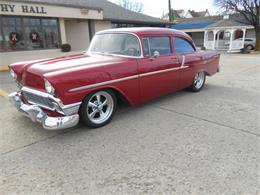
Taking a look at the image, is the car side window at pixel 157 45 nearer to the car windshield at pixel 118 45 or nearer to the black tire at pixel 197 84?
the car windshield at pixel 118 45

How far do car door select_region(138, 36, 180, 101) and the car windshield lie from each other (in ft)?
0.64

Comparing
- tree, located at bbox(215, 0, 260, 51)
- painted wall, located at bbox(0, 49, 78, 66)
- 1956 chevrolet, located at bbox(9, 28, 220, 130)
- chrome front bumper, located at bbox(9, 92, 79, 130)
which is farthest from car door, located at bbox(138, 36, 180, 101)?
tree, located at bbox(215, 0, 260, 51)

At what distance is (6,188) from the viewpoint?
239 cm

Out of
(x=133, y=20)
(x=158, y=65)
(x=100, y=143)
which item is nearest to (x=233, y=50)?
(x=133, y=20)

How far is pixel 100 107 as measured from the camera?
385 centimetres

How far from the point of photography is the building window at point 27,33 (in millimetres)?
12299

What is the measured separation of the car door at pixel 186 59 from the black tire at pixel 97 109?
2.19 metres

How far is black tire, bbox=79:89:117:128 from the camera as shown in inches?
141

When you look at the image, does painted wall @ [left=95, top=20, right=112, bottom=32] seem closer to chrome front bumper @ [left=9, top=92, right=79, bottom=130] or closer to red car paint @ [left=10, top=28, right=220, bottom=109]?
red car paint @ [left=10, top=28, right=220, bottom=109]

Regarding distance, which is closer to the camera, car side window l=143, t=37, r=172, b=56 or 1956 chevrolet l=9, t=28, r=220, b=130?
1956 chevrolet l=9, t=28, r=220, b=130

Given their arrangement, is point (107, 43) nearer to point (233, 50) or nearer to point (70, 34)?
point (70, 34)

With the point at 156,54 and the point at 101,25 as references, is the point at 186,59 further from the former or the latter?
the point at 101,25

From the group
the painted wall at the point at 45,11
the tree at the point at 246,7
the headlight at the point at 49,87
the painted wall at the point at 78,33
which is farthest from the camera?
the tree at the point at 246,7

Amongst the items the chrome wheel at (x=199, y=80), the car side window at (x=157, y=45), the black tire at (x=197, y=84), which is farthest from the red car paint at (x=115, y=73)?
the chrome wheel at (x=199, y=80)
